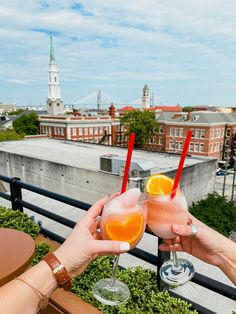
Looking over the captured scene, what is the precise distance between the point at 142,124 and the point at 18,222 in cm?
4592

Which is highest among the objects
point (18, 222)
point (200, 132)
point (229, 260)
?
point (229, 260)

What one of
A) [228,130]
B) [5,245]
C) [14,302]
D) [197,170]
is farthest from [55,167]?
[228,130]

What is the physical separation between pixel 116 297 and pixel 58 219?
1.30 m

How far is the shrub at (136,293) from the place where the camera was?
81.7 inches

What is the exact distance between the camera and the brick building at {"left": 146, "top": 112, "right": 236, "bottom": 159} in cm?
4231

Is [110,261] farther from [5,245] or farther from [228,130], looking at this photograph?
[228,130]

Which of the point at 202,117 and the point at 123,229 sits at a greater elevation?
the point at 123,229

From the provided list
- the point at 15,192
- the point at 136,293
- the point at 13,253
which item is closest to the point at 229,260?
the point at 136,293

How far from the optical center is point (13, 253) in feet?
6.66

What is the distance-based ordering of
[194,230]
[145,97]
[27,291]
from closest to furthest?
[27,291], [194,230], [145,97]

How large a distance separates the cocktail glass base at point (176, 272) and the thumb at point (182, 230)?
44 cm

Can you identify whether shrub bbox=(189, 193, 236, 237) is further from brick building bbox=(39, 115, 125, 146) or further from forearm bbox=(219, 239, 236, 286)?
brick building bbox=(39, 115, 125, 146)

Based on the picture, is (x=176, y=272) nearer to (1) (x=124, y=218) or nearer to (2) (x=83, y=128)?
(1) (x=124, y=218)

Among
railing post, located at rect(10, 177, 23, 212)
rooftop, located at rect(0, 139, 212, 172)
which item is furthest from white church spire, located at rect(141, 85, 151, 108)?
railing post, located at rect(10, 177, 23, 212)
